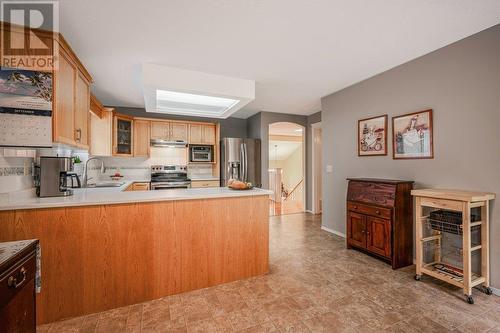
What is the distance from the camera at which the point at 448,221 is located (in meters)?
2.19

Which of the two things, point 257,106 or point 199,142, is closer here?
point 257,106

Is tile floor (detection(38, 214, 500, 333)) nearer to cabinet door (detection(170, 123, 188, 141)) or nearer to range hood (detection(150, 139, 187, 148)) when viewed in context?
range hood (detection(150, 139, 187, 148))

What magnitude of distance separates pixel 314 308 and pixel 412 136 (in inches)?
90.6

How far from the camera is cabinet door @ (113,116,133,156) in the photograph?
429 centimetres

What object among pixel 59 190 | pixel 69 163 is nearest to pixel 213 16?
pixel 69 163

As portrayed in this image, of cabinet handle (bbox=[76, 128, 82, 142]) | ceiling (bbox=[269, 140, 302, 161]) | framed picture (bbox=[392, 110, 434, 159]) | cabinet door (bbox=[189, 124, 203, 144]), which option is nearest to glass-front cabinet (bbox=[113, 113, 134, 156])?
cabinet door (bbox=[189, 124, 203, 144])

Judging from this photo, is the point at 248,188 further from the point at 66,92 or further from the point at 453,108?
the point at 453,108

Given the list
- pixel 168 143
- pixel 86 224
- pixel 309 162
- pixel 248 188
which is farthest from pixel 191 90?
pixel 309 162

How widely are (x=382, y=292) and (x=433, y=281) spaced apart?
695 millimetres

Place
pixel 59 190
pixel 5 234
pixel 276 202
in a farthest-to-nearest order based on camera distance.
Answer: pixel 276 202, pixel 59 190, pixel 5 234

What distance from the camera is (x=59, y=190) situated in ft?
6.83

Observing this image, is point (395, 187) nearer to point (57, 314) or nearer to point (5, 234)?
point (57, 314)

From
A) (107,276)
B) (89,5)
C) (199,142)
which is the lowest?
(107,276)

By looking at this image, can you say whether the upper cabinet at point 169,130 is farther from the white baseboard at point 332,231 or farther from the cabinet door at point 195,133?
the white baseboard at point 332,231
